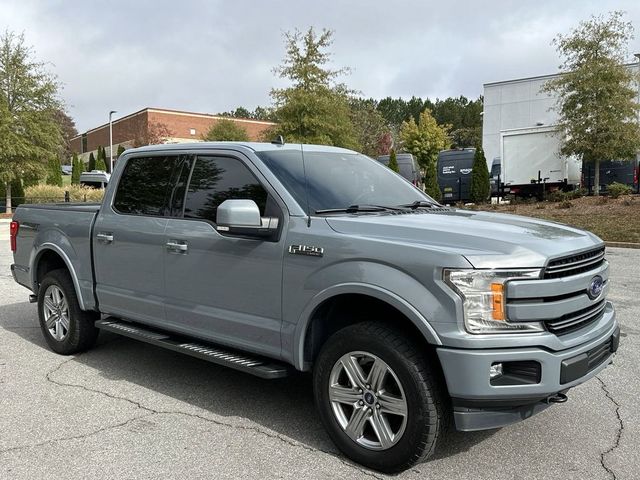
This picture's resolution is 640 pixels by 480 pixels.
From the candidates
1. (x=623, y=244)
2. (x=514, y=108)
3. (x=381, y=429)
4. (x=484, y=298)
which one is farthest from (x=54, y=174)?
(x=484, y=298)

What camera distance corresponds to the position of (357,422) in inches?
133

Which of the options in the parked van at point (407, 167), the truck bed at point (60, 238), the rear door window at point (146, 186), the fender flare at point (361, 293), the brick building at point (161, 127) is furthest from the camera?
the brick building at point (161, 127)

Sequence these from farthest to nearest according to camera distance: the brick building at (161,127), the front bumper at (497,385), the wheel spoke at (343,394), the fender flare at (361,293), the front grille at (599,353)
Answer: the brick building at (161,127)
the wheel spoke at (343,394)
the front grille at (599,353)
the fender flare at (361,293)
the front bumper at (497,385)

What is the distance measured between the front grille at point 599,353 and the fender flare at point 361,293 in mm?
965

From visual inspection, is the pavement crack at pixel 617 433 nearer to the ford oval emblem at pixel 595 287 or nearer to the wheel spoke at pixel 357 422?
the ford oval emblem at pixel 595 287

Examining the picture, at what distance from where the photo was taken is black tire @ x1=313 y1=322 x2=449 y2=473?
306 cm

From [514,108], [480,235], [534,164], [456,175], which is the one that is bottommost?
[480,235]

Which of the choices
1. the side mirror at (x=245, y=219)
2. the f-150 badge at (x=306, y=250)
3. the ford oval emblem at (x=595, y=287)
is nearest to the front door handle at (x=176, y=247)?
the side mirror at (x=245, y=219)

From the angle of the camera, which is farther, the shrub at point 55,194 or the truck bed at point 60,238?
the shrub at point 55,194

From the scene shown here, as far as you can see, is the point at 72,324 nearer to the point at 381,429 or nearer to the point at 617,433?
the point at 381,429

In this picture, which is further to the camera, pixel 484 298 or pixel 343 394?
pixel 343 394

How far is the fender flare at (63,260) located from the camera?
5.35 m

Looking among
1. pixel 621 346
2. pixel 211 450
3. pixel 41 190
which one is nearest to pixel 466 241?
pixel 211 450

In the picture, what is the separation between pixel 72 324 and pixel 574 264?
4.40 meters
